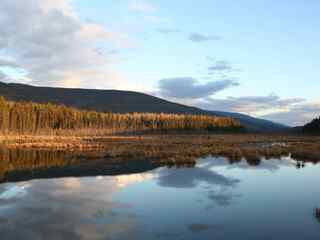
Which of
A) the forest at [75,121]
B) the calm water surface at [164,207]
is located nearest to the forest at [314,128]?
the forest at [75,121]

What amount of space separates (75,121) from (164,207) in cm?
9289

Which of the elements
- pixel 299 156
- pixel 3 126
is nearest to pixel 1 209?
pixel 299 156

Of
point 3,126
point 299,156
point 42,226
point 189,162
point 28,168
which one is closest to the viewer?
point 42,226

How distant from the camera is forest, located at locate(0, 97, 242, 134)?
88.8 metres

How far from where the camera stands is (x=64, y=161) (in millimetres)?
31000

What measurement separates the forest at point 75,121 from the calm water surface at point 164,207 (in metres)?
70.1

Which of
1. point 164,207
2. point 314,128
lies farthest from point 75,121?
point 164,207

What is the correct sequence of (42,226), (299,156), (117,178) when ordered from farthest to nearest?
(299,156) < (117,178) < (42,226)

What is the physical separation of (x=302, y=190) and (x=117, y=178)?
34.0ft

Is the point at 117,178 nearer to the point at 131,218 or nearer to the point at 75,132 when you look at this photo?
the point at 131,218

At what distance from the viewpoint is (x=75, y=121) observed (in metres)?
104

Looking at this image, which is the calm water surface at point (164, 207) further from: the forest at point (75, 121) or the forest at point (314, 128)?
the forest at point (314, 128)

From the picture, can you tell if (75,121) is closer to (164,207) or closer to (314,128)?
(314,128)

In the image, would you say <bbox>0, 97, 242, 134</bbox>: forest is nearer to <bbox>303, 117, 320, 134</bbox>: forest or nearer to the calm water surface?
<bbox>303, 117, 320, 134</bbox>: forest
